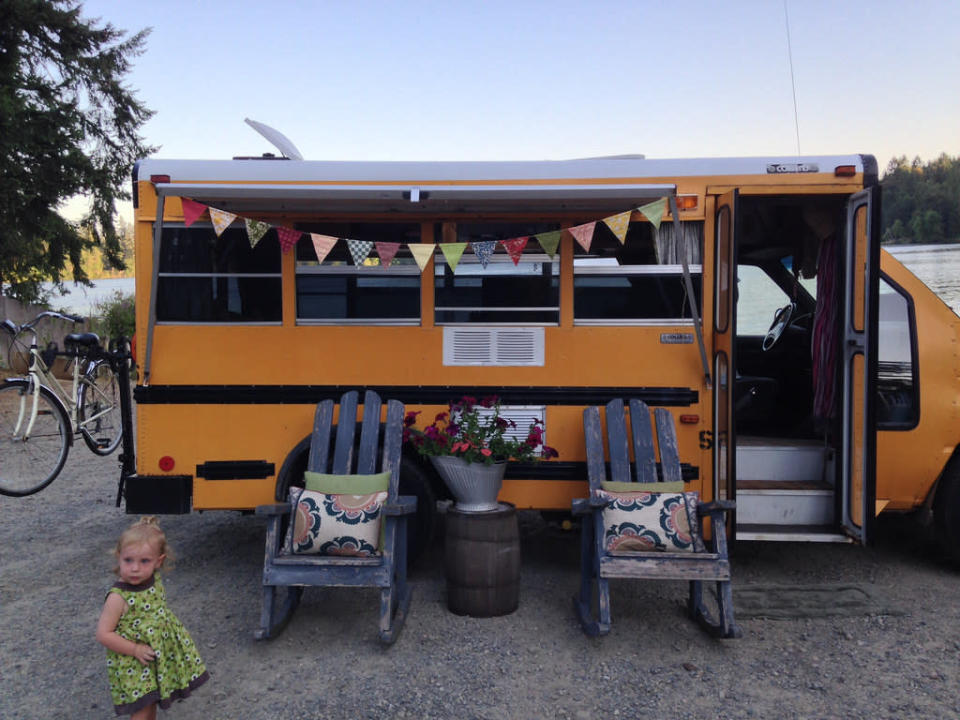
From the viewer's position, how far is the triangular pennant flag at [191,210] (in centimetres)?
435

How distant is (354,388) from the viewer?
15.5ft

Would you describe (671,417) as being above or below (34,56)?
below

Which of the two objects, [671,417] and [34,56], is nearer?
[671,417]

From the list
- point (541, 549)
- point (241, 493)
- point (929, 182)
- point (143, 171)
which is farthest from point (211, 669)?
point (929, 182)

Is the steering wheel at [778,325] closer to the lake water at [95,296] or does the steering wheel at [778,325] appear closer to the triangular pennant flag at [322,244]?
the triangular pennant flag at [322,244]

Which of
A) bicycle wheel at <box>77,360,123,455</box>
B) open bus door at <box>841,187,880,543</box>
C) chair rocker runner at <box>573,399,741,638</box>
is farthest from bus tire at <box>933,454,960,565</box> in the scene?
bicycle wheel at <box>77,360,123,455</box>

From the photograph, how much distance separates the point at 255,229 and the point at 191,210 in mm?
365

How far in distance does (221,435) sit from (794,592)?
355cm

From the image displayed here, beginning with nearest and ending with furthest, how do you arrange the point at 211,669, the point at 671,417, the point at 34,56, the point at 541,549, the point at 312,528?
the point at 211,669
the point at 312,528
the point at 671,417
the point at 541,549
the point at 34,56

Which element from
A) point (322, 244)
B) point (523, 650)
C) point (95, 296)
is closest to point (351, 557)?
point (523, 650)

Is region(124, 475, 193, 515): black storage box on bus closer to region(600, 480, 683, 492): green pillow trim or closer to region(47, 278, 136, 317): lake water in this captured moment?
region(600, 480, 683, 492): green pillow trim

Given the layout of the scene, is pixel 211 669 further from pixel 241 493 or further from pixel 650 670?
pixel 650 670

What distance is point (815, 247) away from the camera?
555 cm

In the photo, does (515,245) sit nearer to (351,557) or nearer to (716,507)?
(716,507)
